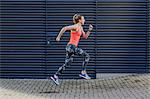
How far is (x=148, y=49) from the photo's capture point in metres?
13.2

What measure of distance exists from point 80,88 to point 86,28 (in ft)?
7.83

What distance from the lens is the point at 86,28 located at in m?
13.2

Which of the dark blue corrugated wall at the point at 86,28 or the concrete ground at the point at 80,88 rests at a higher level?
the dark blue corrugated wall at the point at 86,28

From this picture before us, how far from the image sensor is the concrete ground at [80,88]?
10.3 meters

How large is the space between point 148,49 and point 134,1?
5.03 ft

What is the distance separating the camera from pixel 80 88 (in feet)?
38.0

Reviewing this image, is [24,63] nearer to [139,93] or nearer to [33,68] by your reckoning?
[33,68]

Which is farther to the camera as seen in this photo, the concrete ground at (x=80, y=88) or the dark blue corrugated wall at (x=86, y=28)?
the dark blue corrugated wall at (x=86, y=28)

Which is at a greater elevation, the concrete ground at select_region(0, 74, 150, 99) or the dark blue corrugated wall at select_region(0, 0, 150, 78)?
the dark blue corrugated wall at select_region(0, 0, 150, 78)

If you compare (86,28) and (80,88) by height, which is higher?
(86,28)

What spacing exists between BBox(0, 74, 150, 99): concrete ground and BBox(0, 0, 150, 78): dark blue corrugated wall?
55 cm

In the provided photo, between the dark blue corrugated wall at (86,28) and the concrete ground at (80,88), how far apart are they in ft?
1.80

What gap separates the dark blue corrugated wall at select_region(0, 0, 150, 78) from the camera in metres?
13.2

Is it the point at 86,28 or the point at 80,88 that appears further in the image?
the point at 86,28
